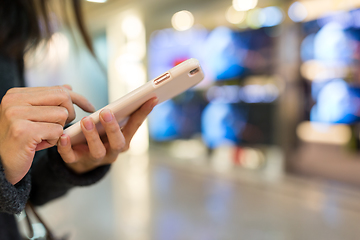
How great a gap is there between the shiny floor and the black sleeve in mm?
657

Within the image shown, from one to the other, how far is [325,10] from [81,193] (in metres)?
1.97

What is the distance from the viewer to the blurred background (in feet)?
4.27

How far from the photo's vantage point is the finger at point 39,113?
306mm

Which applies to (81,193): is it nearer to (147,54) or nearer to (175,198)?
(175,198)

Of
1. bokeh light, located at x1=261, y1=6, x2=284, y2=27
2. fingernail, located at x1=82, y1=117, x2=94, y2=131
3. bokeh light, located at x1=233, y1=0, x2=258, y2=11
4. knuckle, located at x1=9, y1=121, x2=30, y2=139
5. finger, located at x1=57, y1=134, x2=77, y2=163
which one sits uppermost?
bokeh light, located at x1=233, y1=0, x2=258, y2=11

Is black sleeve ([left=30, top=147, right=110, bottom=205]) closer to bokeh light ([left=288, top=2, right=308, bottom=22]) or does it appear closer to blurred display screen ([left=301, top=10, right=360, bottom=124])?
blurred display screen ([left=301, top=10, right=360, bottom=124])

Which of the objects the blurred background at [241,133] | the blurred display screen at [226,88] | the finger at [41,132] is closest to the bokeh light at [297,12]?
the blurred background at [241,133]

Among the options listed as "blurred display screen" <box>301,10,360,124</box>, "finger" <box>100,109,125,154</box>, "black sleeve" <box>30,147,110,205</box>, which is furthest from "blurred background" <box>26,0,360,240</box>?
"finger" <box>100,109,125,154</box>

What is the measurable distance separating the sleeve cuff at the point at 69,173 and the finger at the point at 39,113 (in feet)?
0.63

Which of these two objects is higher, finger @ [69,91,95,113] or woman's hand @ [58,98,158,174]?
finger @ [69,91,95,113]

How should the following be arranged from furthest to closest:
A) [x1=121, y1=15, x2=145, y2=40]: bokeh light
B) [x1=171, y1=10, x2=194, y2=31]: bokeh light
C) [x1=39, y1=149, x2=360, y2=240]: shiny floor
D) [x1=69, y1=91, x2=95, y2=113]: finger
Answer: [x1=121, y1=15, x2=145, y2=40]: bokeh light → [x1=171, y1=10, x2=194, y2=31]: bokeh light → [x1=39, y1=149, x2=360, y2=240]: shiny floor → [x1=69, y1=91, x2=95, y2=113]: finger

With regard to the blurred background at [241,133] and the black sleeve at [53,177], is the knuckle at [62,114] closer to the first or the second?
the black sleeve at [53,177]

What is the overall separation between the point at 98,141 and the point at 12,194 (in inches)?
5.0

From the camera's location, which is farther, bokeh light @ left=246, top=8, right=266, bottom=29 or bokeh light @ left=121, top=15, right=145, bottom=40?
bokeh light @ left=121, top=15, right=145, bottom=40
